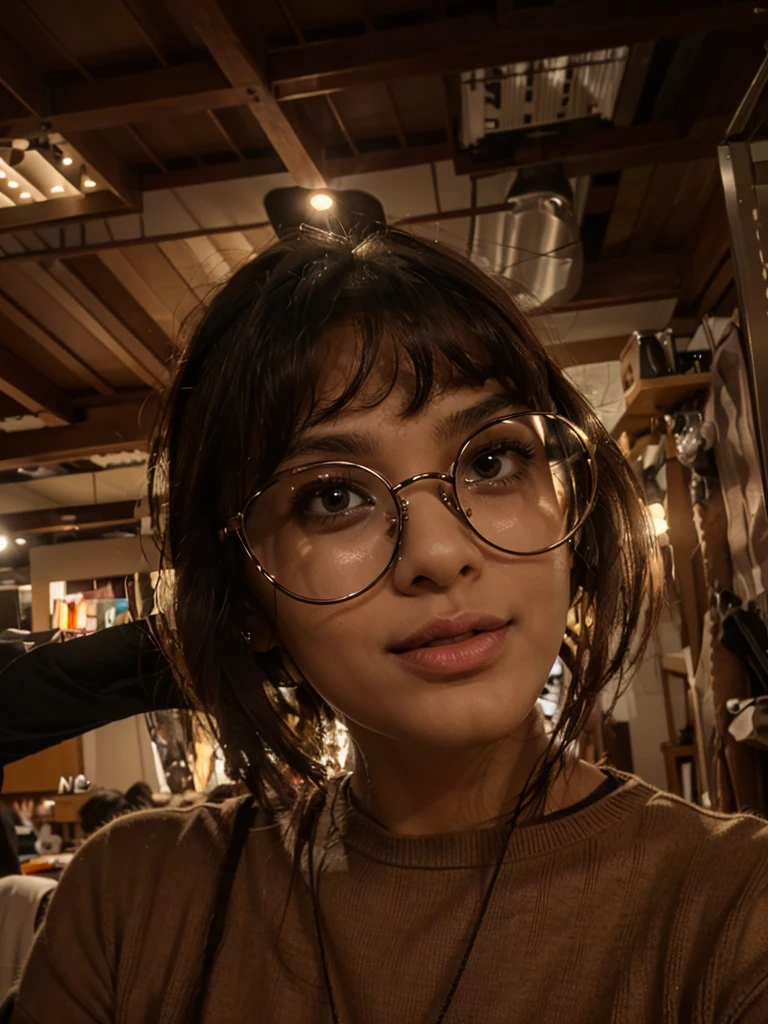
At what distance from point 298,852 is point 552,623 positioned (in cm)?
45

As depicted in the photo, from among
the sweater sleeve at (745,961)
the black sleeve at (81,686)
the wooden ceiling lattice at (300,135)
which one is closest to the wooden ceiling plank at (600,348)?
the wooden ceiling lattice at (300,135)

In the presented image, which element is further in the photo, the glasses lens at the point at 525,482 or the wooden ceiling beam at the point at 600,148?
the wooden ceiling beam at the point at 600,148

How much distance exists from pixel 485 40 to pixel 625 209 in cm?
139

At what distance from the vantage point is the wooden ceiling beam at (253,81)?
2244mm

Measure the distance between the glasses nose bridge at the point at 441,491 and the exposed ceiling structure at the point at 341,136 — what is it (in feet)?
2.15

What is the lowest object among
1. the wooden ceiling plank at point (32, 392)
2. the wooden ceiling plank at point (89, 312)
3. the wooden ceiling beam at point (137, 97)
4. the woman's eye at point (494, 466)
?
the woman's eye at point (494, 466)

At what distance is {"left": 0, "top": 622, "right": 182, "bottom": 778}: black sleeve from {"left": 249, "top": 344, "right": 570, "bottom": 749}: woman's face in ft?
2.65

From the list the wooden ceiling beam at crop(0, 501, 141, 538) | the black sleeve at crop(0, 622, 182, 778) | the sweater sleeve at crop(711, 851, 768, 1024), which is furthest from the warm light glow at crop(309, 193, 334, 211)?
the wooden ceiling beam at crop(0, 501, 141, 538)

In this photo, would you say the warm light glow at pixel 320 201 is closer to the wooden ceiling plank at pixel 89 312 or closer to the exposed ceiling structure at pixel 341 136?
the exposed ceiling structure at pixel 341 136

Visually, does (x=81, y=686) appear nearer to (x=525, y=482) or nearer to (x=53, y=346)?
(x=525, y=482)

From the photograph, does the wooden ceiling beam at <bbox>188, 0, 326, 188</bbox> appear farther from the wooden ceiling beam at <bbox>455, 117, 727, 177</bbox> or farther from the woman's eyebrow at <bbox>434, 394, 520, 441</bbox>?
the woman's eyebrow at <bbox>434, 394, 520, 441</bbox>

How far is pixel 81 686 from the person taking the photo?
175 centimetres

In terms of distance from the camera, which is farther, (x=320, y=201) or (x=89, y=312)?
(x=89, y=312)

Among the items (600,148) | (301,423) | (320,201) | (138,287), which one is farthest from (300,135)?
(301,423)
